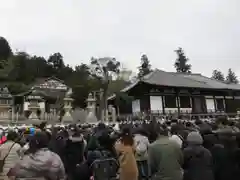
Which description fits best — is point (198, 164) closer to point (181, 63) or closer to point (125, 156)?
point (125, 156)

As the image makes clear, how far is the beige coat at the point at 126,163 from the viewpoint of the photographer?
15.6 feet

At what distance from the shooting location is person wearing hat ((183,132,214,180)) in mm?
3873

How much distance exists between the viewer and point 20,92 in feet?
127

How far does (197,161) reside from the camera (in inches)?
153

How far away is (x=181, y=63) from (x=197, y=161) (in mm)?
71973

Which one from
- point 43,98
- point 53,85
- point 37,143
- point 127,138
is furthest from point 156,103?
point 53,85

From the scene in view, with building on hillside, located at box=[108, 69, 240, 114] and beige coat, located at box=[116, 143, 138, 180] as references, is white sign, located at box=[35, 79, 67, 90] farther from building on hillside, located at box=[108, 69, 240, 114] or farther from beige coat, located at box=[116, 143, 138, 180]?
beige coat, located at box=[116, 143, 138, 180]

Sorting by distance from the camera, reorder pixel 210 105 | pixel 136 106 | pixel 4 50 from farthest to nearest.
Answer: pixel 4 50 < pixel 210 105 < pixel 136 106

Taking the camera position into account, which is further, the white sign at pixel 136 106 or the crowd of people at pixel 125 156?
the white sign at pixel 136 106

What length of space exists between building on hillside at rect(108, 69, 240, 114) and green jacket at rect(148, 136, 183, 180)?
2117cm

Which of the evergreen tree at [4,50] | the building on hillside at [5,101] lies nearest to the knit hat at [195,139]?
the building on hillside at [5,101]

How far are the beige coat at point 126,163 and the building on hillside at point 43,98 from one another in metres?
18.1

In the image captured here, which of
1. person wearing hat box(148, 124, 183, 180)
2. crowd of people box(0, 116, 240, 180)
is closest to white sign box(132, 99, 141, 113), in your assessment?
crowd of people box(0, 116, 240, 180)

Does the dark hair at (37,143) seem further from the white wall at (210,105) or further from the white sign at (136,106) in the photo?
the white wall at (210,105)
